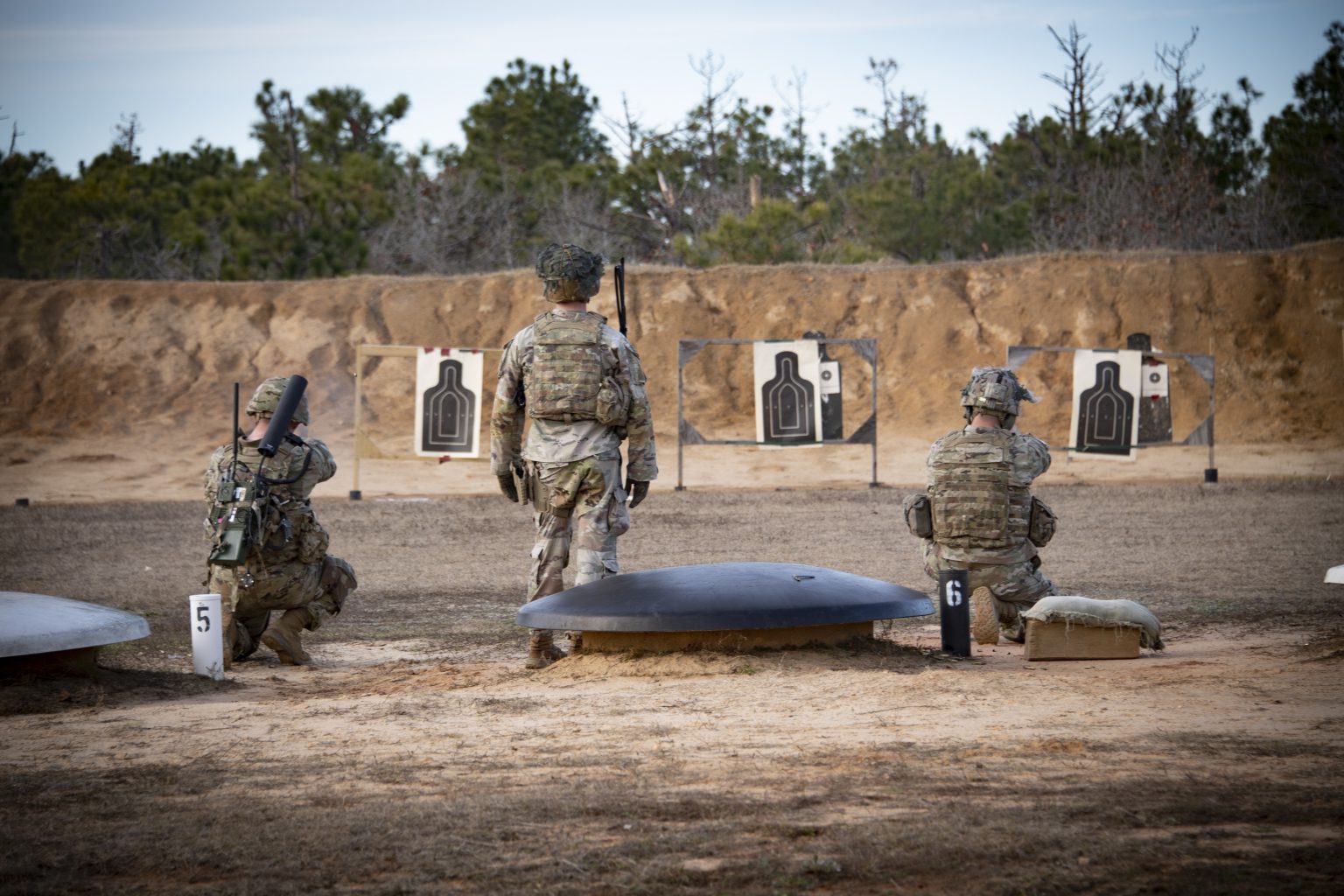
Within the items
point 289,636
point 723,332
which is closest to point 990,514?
point 289,636

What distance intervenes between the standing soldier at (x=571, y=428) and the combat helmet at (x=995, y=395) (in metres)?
1.85

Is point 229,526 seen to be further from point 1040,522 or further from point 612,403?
point 1040,522

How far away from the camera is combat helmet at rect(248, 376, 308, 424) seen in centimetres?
782

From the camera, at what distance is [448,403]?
20.5m

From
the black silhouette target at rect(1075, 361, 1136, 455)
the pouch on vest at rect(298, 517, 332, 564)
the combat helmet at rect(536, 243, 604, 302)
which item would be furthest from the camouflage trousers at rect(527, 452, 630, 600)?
the black silhouette target at rect(1075, 361, 1136, 455)

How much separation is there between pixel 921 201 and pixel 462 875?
1271 inches

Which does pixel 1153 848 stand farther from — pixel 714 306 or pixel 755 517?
pixel 714 306

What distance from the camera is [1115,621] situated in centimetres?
687

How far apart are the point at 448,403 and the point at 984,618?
45.5 feet

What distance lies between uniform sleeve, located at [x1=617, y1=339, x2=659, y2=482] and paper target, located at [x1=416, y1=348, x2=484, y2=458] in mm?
13047

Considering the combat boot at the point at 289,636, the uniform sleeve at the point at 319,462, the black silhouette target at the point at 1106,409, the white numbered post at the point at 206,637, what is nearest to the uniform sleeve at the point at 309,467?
the uniform sleeve at the point at 319,462

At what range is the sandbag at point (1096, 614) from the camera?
6.82 m

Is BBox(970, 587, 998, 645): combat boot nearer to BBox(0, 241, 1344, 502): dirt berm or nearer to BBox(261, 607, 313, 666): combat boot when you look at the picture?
BBox(261, 607, 313, 666): combat boot

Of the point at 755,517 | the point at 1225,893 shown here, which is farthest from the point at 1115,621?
the point at 755,517
